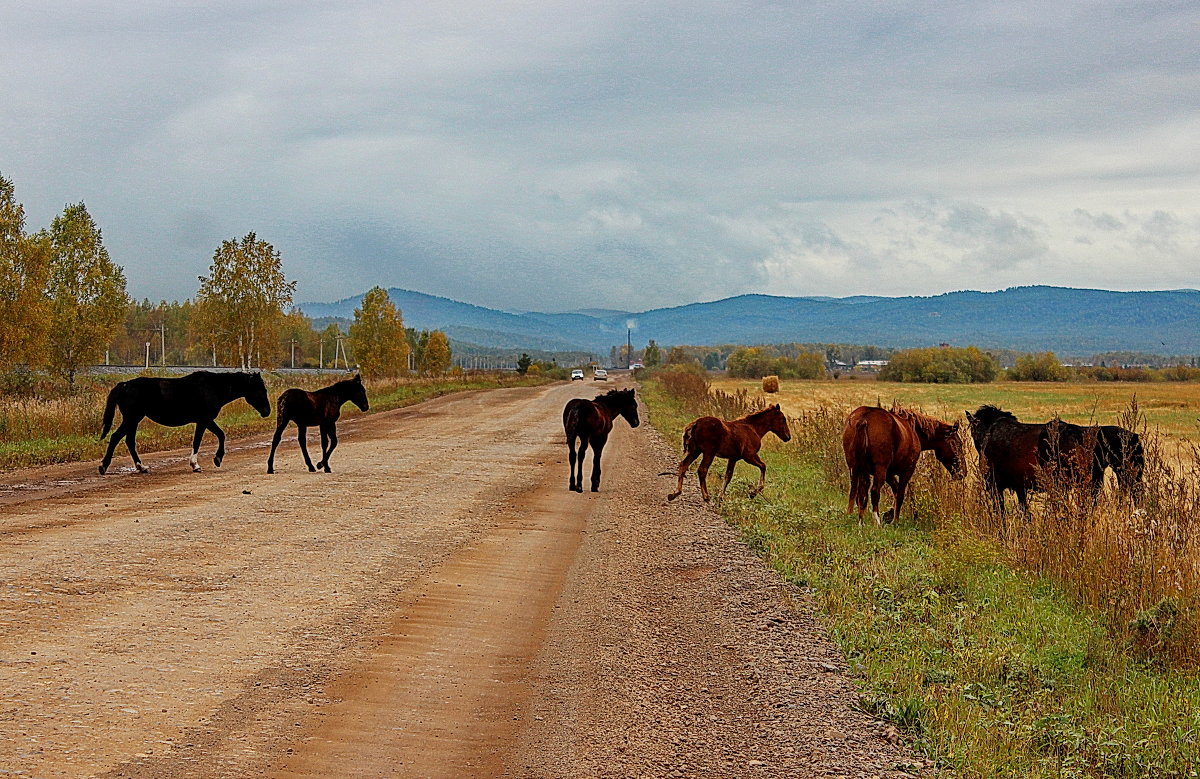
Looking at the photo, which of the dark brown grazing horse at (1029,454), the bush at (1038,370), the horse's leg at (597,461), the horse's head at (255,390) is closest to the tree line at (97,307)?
the horse's head at (255,390)

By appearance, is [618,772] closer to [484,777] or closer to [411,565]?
[484,777]

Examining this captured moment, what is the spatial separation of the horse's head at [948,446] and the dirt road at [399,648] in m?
3.37

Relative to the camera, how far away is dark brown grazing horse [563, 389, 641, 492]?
→ 16125 mm

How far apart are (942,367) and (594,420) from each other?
395 feet

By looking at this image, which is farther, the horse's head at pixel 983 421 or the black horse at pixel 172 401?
the black horse at pixel 172 401

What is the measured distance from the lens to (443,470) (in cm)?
1917

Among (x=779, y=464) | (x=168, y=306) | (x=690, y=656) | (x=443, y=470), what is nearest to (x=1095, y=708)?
(x=690, y=656)

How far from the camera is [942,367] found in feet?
423

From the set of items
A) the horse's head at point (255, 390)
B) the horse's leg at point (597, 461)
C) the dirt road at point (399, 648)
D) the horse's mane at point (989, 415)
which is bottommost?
the dirt road at point (399, 648)

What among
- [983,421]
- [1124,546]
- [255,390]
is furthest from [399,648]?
[255,390]

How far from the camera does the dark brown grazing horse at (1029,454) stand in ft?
37.7

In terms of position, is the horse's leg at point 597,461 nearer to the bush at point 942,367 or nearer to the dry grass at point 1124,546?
the dry grass at point 1124,546

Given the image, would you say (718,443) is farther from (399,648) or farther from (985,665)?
(399,648)

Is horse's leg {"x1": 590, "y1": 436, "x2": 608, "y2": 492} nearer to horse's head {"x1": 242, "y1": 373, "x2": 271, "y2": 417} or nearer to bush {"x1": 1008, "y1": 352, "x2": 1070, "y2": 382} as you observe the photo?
horse's head {"x1": 242, "y1": 373, "x2": 271, "y2": 417}
